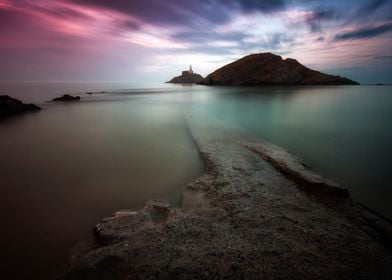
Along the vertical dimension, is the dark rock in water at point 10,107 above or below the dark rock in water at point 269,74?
below

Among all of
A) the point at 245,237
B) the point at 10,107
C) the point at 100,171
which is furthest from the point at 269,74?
the point at 245,237

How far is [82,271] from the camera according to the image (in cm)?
287

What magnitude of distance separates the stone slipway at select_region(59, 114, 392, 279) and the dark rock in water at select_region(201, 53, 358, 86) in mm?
106812

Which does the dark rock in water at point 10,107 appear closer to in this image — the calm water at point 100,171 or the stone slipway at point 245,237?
the calm water at point 100,171

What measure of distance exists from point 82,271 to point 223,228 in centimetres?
232

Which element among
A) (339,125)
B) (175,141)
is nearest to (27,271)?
(175,141)

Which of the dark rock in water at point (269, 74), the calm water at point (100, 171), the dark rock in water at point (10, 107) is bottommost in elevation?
the calm water at point (100, 171)

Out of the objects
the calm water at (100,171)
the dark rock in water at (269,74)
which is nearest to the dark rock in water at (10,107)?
the calm water at (100,171)

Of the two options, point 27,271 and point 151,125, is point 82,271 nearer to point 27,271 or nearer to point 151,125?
point 27,271

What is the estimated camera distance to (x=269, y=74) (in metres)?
103

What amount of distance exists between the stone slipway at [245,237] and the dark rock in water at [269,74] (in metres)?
107

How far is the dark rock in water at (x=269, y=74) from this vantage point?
330ft

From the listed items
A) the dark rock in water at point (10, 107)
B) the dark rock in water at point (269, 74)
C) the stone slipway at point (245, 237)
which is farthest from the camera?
the dark rock in water at point (269, 74)

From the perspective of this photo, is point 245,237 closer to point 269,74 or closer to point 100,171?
point 100,171
